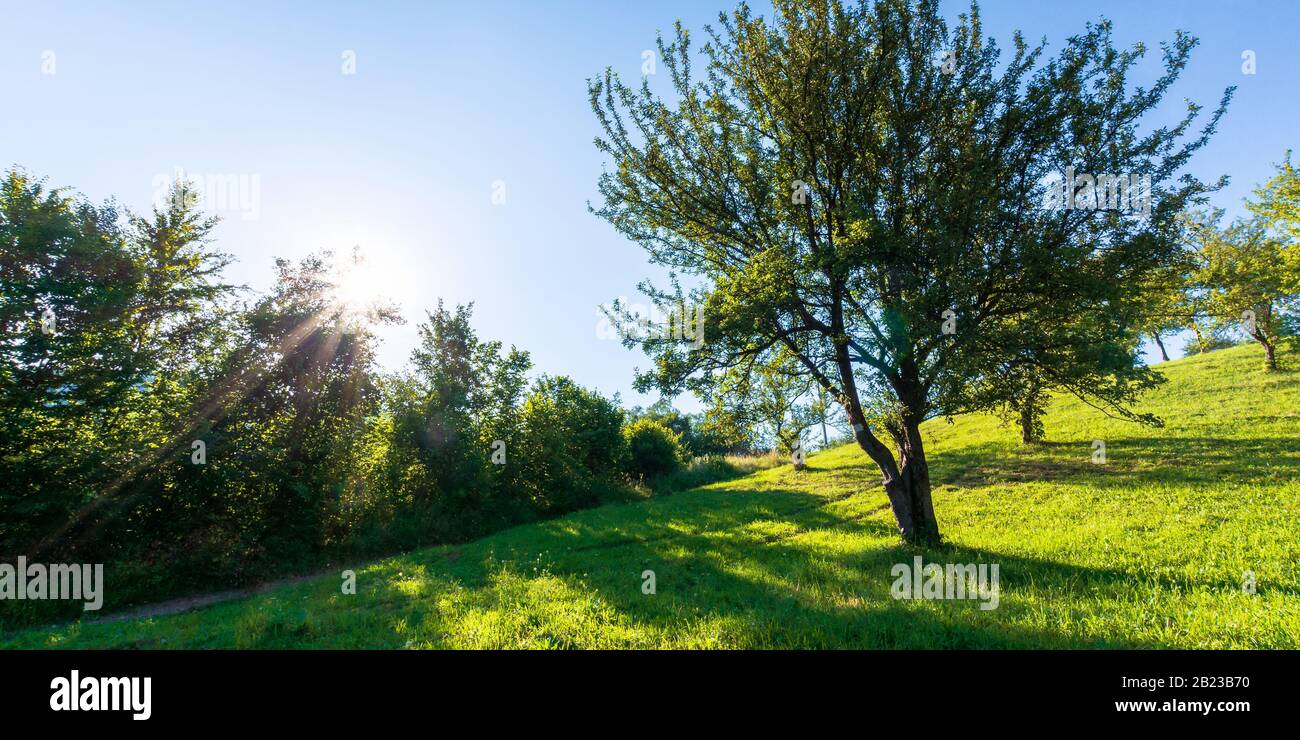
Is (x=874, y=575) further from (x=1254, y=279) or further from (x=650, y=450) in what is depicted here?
(x=1254, y=279)

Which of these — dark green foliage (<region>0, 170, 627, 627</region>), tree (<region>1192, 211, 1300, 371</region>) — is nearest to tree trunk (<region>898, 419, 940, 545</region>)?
dark green foliage (<region>0, 170, 627, 627</region>)

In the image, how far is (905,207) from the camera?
11070 millimetres

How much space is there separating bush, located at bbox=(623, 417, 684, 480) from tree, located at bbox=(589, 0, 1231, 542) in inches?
1138

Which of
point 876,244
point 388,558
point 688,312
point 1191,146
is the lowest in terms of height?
point 388,558

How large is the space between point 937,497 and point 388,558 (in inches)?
892

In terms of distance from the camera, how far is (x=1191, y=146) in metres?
9.55

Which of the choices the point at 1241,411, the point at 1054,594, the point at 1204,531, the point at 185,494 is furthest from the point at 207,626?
the point at 1241,411

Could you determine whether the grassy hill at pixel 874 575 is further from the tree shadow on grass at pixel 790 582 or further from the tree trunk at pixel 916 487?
the tree trunk at pixel 916 487

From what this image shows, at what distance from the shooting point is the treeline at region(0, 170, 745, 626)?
13250 mm

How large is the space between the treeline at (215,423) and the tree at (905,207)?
5.39 metres

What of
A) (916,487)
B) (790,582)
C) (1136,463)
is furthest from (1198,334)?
(790,582)

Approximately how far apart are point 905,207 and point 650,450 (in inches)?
1294

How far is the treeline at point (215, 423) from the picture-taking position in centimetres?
1325
